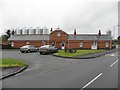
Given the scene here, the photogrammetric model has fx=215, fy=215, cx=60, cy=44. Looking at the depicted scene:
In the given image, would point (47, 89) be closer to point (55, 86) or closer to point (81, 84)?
point (55, 86)

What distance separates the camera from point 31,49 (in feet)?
134

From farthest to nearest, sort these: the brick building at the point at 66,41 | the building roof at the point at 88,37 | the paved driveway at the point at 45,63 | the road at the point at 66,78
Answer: the building roof at the point at 88,37 < the brick building at the point at 66,41 < the paved driveway at the point at 45,63 < the road at the point at 66,78

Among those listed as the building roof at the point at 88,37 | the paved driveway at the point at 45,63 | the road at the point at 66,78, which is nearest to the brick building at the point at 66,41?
the building roof at the point at 88,37

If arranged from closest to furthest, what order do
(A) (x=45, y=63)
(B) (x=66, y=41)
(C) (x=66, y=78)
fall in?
1. (C) (x=66, y=78)
2. (A) (x=45, y=63)
3. (B) (x=66, y=41)

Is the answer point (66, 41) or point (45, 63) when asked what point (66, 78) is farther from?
point (66, 41)

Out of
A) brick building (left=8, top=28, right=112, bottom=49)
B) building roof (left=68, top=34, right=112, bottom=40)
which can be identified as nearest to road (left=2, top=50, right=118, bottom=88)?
brick building (left=8, top=28, right=112, bottom=49)

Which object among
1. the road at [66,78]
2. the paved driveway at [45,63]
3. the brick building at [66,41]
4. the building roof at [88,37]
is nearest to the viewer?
the road at [66,78]

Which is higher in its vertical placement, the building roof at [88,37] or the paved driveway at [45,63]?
the building roof at [88,37]

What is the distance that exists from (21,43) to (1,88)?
169 feet

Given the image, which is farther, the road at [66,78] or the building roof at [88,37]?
the building roof at [88,37]

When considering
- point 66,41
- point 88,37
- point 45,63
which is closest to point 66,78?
point 45,63

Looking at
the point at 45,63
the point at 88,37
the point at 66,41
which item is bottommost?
the point at 45,63

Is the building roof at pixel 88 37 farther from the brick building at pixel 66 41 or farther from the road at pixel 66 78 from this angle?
the road at pixel 66 78

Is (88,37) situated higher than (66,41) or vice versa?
(88,37)
